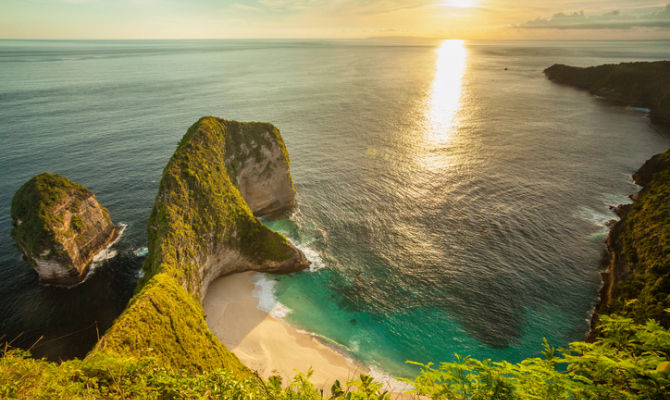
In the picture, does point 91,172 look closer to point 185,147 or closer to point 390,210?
point 185,147

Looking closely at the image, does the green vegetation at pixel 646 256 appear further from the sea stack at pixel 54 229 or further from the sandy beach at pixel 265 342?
the sea stack at pixel 54 229

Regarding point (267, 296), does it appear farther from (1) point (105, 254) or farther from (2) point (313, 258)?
(1) point (105, 254)

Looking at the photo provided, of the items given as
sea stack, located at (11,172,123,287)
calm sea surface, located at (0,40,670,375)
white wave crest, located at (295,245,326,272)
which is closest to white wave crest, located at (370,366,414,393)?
calm sea surface, located at (0,40,670,375)

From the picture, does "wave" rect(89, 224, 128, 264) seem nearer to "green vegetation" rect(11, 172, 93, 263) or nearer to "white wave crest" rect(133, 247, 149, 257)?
"white wave crest" rect(133, 247, 149, 257)

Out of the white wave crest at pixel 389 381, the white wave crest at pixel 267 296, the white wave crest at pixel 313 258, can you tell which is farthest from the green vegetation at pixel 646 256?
the white wave crest at pixel 267 296

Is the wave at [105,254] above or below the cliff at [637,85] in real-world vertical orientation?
below

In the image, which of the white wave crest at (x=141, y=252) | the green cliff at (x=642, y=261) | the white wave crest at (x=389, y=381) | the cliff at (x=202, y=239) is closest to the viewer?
the cliff at (x=202, y=239)
